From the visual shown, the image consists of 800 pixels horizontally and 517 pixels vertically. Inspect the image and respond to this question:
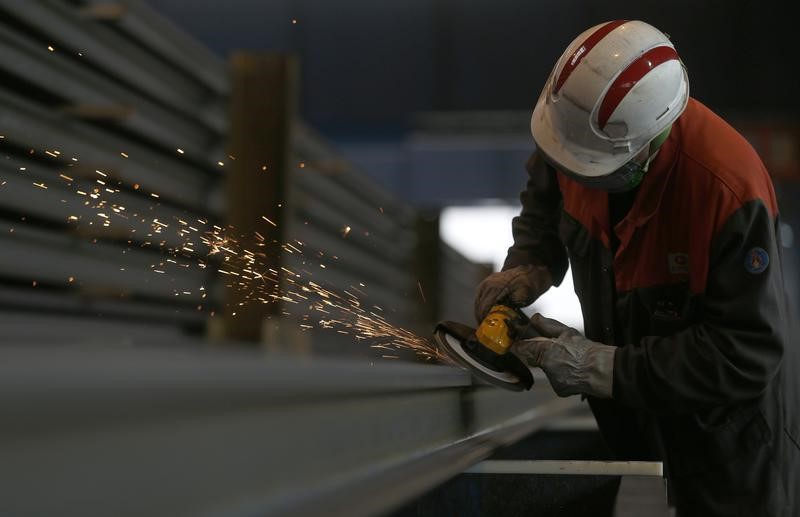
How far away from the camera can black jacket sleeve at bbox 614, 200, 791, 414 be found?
202cm

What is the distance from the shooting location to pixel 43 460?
69cm

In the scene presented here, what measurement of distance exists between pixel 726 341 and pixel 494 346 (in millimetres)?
552

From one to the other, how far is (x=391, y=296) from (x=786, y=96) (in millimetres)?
4935

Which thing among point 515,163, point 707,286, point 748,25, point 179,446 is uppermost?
point 748,25

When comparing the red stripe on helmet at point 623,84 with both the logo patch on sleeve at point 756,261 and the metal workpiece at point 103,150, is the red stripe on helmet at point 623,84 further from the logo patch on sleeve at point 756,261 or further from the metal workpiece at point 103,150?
the metal workpiece at point 103,150

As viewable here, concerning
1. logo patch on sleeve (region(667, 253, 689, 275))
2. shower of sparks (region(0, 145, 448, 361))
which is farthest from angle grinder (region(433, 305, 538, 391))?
logo patch on sleeve (region(667, 253, 689, 275))

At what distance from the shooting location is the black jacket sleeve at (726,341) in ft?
6.64

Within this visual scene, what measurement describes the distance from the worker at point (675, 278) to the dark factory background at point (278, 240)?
26 cm

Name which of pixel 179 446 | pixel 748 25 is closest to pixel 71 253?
pixel 179 446

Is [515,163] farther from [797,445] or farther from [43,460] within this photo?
[43,460]

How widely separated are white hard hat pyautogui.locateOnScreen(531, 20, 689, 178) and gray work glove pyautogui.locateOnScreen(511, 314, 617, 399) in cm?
39

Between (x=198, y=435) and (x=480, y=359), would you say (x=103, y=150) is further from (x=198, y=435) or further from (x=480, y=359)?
(x=198, y=435)

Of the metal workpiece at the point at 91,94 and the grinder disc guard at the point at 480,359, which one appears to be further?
the metal workpiece at the point at 91,94

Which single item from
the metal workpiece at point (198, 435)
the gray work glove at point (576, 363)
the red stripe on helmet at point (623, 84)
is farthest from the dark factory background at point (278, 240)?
the red stripe on helmet at point (623, 84)
